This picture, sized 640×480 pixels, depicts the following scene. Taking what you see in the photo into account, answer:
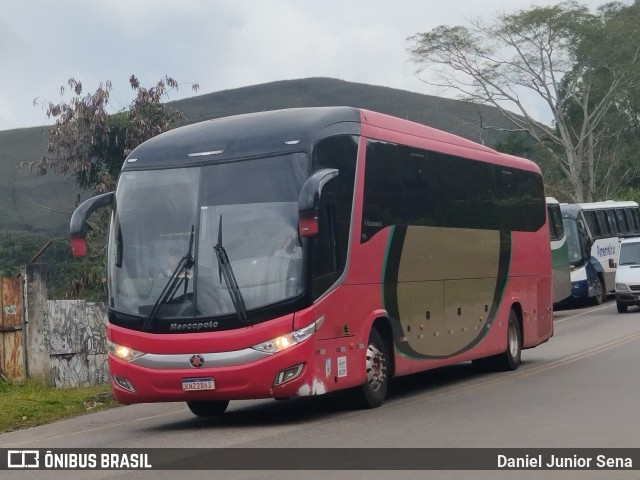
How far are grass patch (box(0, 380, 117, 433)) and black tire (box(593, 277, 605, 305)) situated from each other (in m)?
22.4

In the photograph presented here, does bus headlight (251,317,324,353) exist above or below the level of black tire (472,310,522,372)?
above

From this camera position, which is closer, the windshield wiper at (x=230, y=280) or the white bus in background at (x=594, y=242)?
the windshield wiper at (x=230, y=280)

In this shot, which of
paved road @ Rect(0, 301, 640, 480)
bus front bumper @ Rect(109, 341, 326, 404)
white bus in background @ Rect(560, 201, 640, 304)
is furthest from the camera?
white bus in background @ Rect(560, 201, 640, 304)

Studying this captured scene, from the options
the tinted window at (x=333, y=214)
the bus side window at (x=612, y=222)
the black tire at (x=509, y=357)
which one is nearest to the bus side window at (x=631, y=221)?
the bus side window at (x=612, y=222)

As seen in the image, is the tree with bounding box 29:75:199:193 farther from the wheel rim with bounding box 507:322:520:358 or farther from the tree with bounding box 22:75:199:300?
the wheel rim with bounding box 507:322:520:358

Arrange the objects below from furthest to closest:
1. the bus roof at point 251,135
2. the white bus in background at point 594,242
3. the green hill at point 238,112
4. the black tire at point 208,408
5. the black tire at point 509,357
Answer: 1. the green hill at point 238,112
2. the white bus in background at point 594,242
3. the black tire at point 509,357
4. the black tire at point 208,408
5. the bus roof at point 251,135

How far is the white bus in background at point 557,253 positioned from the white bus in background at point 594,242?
14.9 ft

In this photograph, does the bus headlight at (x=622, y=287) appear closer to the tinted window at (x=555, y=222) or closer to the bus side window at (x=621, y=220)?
the tinted window at (x=555, y=222)

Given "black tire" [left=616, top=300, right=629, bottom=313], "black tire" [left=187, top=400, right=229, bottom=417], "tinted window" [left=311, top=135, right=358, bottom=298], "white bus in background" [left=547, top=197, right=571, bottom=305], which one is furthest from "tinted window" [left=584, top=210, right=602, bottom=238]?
"tinted window" [left=311, top=135, right=358, bottom=298]

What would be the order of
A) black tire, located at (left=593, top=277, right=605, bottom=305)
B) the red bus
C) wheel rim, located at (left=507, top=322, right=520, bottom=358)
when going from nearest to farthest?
the red bus < wheel rim, located at (left=507, top=322, right=520, bottom=358) < black tire, located at (left=593, top=277, right=605, bottom=305)

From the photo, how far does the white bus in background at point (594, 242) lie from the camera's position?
37.8m

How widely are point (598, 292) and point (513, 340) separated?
19.9 m

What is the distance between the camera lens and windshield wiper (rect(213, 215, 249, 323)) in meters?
13.0

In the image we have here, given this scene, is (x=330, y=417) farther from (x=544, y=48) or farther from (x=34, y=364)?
(x=544, y=48)
